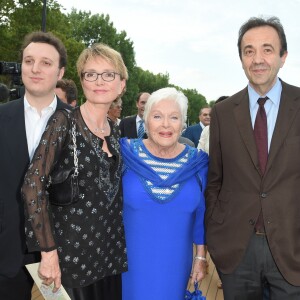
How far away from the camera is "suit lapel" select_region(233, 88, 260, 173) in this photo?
2732mm

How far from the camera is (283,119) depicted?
2732 millimetres

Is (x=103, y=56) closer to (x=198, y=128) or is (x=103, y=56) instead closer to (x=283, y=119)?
(x=283, y=119)

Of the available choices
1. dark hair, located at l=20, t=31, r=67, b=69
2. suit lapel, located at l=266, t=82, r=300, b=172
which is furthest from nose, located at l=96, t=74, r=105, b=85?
suit lapel, located at l=266, t=82, r=300, b=172

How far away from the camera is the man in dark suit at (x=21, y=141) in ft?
8.93

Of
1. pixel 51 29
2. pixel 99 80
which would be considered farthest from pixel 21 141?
pixel 51 29

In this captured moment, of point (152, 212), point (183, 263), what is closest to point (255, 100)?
point (152, 212)

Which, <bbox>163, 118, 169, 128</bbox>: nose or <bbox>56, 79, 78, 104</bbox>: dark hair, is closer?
<bbox>163, 118, 169, 128</bbox>: nose

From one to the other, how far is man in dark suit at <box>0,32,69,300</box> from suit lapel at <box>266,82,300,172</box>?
1.49 meters

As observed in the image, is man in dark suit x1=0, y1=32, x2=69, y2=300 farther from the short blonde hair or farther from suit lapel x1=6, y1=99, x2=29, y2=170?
the short blonde hair

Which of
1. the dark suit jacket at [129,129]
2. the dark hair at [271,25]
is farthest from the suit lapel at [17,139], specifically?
the dark suit jacket at [129,129]

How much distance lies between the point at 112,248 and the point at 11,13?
22246mm

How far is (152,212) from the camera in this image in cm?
296

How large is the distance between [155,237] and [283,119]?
1173mm

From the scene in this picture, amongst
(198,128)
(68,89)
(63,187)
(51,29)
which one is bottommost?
(198,128)
